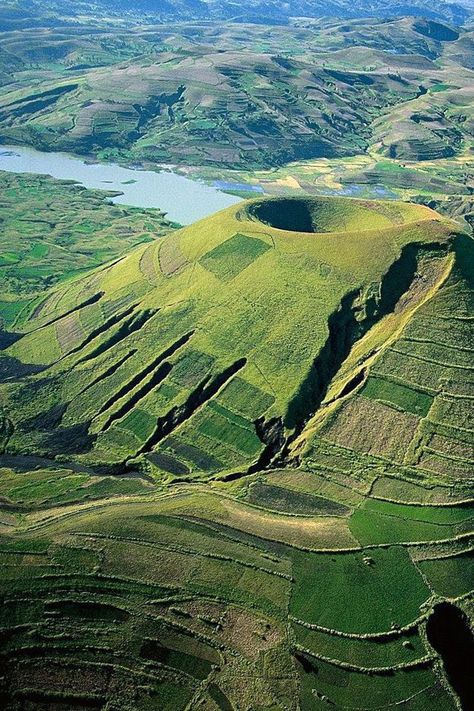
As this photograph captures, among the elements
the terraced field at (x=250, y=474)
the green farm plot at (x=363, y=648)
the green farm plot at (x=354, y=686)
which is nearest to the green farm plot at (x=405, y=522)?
the terraced field at (x=250, y=474)

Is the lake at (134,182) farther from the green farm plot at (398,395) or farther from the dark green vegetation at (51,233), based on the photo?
the green farm plot at (398,395)

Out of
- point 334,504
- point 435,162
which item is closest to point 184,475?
point 334,504

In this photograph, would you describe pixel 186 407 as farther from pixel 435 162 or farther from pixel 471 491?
pixel 435 162

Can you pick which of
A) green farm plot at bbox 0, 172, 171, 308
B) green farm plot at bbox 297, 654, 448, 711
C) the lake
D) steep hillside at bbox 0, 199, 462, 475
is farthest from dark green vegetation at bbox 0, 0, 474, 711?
the lake

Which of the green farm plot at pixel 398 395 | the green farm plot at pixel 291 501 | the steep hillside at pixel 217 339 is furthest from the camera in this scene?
the steep hillside at pixel 217 339

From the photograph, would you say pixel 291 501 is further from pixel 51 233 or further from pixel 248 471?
pixel 51 233

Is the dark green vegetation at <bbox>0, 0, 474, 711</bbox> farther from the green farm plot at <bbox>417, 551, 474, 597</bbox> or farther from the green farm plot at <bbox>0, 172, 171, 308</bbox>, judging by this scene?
the green farm plot at <bbox>0, 172, 171, 308</bbox>
